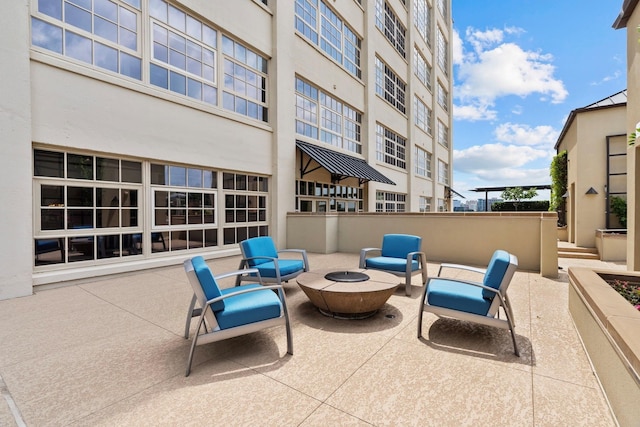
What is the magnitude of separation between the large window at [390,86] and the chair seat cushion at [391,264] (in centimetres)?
1366

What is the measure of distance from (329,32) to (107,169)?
37.0 ft

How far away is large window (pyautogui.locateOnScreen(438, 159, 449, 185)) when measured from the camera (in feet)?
90.5

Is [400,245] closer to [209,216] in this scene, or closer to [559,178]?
[209,216]

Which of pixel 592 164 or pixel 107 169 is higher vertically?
pixel 592 164

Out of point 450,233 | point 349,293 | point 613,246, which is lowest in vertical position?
point 613,246

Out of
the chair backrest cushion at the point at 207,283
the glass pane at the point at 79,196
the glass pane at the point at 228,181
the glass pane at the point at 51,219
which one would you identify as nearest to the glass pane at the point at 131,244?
the glass pane at the point at 79,196

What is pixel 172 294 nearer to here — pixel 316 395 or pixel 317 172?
pixel 316 395

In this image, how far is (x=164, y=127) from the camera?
7.47 metres

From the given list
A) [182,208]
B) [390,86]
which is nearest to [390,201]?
[390,86]

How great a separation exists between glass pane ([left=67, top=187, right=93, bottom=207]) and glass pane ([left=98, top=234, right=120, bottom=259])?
0.83m

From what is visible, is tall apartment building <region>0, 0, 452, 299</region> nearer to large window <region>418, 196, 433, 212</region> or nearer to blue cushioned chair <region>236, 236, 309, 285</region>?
blue cushioned chair <region>236, 236, 309, 285</region>

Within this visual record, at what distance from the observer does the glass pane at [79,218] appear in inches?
241

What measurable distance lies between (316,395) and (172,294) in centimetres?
397

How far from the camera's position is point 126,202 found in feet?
23.0
